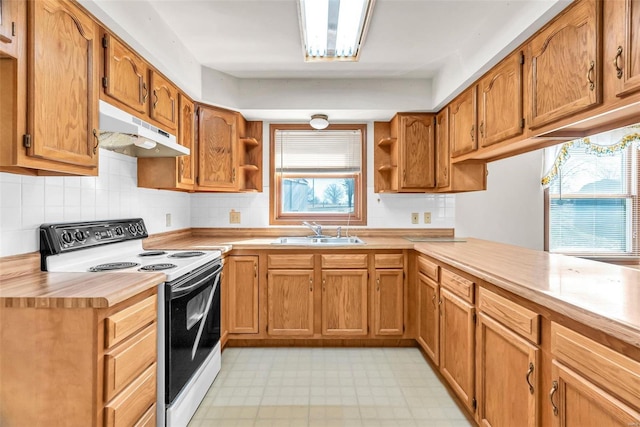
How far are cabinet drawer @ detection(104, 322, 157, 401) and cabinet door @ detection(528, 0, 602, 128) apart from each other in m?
2.14

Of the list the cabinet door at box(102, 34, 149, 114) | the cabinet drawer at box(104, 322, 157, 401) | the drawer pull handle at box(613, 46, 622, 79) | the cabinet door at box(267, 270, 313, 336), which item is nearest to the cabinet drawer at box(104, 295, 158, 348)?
the cabinet drawer at box(104, 322, 157, 401)

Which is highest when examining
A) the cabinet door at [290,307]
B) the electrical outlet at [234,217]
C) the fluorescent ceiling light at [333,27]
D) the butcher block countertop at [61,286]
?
the fluorescent ceiling light at [333,27]

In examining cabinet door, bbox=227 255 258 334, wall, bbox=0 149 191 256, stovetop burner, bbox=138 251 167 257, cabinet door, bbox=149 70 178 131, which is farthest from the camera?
cabinet door, bbox=227 255 258 334

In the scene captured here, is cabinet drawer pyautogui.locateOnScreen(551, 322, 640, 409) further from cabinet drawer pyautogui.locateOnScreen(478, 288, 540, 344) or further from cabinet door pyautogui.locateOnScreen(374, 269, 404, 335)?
cabinet door pyautogui.locateOnScreen(374, 269, 404, 335)

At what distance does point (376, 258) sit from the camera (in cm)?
283

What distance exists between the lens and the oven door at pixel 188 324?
5.30 feet

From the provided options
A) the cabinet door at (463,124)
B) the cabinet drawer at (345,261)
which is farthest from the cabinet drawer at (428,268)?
the cabinet door at (463,124)

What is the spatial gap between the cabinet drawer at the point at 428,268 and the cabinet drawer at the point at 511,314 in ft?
2.07

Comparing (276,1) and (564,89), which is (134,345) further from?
(564,89)

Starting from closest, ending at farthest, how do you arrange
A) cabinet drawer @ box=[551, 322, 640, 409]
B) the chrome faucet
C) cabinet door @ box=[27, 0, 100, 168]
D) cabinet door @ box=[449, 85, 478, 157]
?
cabinet drawer @ box=[551, 322, 640, 409], cabinet door @ box=[27, 0, 100, 168], cabinet door @ box=[449, 85, 478, 157], the chrome faucet

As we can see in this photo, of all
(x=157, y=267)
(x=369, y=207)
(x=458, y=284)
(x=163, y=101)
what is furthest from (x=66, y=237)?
(x=369, y=207)

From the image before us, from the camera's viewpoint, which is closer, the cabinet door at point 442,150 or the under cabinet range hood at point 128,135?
the under cabinet range hood at point 128,135

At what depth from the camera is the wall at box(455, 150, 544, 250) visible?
3.38 metres

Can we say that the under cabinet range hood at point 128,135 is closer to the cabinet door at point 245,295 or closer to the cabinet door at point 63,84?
the cabinet door at point 63,84
